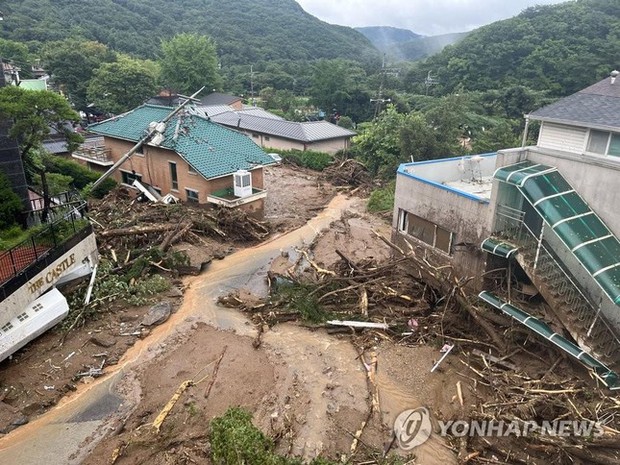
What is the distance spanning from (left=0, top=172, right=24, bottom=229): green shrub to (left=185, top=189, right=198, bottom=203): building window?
34.4ft

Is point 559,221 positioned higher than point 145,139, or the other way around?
point 559,221

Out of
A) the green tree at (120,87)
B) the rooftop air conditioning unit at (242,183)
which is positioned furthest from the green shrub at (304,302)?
the green tree at (120,87)

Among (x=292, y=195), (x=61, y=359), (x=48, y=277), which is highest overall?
(x=48, y=277)

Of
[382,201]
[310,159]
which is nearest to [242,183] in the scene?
[382,201]

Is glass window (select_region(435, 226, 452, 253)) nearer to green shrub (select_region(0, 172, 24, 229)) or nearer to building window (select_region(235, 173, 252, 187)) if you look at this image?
building window (select_region(235, 173, 252, 187))

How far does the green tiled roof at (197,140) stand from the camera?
26208mm

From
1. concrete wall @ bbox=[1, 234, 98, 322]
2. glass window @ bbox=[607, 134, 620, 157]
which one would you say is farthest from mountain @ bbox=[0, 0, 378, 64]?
glass window @ bbox=[607, 134, 620, 157]

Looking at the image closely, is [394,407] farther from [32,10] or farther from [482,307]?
[32,10]

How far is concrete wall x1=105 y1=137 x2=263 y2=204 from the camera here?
26.2m

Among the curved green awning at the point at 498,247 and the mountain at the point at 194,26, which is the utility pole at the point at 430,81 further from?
the curved green awning at the point at 498,247

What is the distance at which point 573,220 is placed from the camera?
45.8 feet

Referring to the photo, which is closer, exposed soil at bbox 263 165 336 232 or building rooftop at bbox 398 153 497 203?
building rooftop at bbox 398 153 497 203

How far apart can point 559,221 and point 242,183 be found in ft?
56.2

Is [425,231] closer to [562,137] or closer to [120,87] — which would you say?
[562,137]
